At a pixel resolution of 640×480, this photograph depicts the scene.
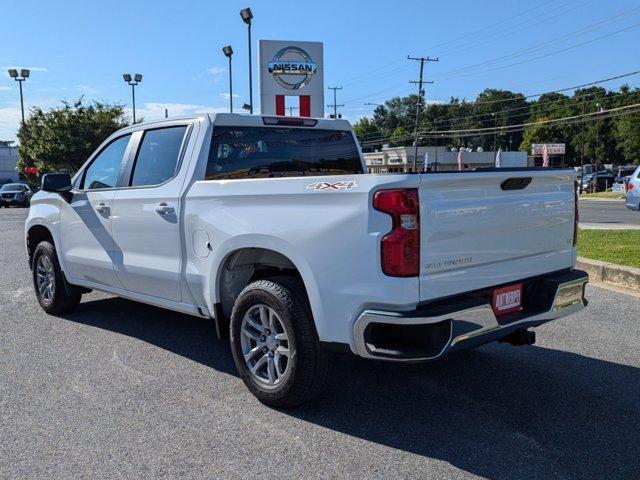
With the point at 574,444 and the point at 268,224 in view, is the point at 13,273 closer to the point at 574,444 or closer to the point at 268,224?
the point at 268,224

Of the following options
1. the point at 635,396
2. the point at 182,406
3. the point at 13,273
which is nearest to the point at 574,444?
the point at 635,396

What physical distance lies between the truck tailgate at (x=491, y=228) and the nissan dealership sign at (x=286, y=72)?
57.6 feet

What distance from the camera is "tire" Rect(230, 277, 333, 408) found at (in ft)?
12.1

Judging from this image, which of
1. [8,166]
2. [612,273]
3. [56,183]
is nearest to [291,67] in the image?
[612,273]

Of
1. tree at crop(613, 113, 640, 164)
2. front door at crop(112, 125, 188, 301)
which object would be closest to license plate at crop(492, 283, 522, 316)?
front door at crop(112, 125, 188, 301)

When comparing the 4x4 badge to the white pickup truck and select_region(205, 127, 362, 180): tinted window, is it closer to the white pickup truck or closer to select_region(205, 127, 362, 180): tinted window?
the white pickup truck

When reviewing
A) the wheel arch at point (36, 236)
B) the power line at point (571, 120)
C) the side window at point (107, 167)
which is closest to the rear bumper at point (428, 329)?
the side window at point (107, 167)

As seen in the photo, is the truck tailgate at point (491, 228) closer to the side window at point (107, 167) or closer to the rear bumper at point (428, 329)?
the rear bumper at point (428, 329)

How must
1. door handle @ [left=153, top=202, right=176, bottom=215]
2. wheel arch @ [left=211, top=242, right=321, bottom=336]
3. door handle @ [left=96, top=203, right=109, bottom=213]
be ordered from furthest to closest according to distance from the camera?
door handle @ [left=96, top=203, right=109, bottom=213]
door handle @ [left=153, top=202, right=176, bottom=215]
wheel arch @ [left=211, top=242, right=321, bottom=336]

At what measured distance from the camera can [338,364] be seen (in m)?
4.91

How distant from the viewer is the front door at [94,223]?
5.45 m

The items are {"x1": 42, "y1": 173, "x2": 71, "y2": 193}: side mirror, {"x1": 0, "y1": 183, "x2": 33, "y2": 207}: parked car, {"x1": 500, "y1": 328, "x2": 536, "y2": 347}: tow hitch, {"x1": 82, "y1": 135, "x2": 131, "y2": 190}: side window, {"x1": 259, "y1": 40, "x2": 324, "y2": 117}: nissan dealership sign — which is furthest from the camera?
{"x1": 0, "y1": 183, "x2": 33, "y2": 207}: parked car

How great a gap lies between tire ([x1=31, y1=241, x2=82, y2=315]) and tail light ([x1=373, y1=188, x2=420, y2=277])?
14.6 ft

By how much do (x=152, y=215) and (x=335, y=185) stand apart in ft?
6.61
